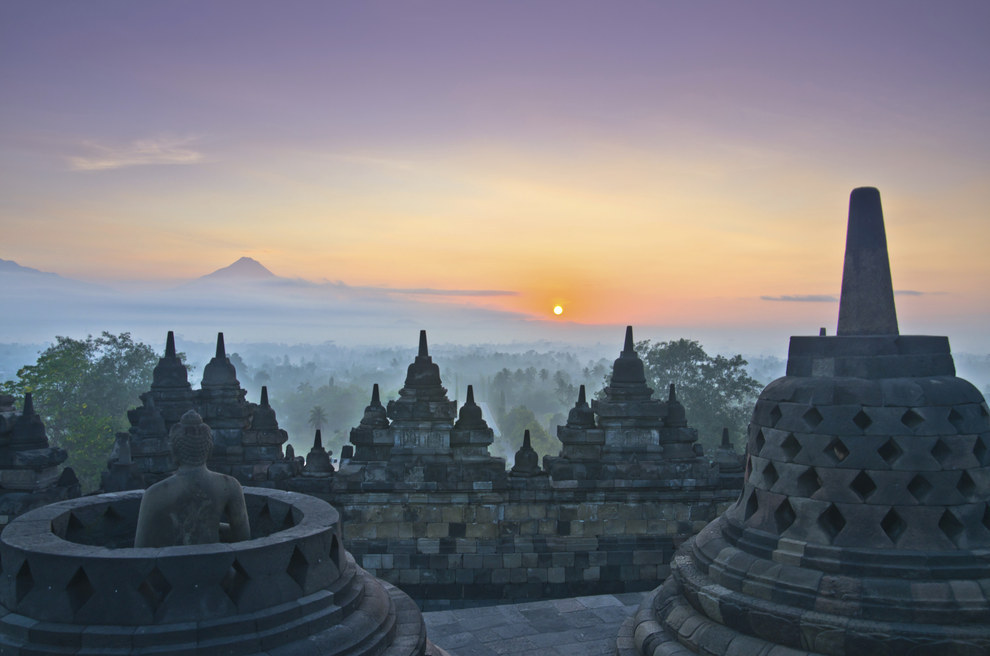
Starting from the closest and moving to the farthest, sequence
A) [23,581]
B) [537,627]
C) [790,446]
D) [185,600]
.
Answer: [185,600] → [23,581] → [790,446] → [537,627]

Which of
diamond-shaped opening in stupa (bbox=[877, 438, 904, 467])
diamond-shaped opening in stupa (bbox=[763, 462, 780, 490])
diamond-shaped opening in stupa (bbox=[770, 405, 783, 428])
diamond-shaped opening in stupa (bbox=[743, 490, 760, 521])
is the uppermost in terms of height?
diamond-shaped opening in stupa (bbox=[770, 405, 783, 428])

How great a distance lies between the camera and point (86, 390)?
3741 centimetres

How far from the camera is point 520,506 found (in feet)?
37.9

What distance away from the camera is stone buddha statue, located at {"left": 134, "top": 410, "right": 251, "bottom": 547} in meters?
5.42

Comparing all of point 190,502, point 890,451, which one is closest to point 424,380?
point 190,502

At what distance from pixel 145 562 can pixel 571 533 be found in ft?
26.1

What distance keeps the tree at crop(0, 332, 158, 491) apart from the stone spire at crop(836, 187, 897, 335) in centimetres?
3338

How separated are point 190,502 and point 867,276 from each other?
6.11m

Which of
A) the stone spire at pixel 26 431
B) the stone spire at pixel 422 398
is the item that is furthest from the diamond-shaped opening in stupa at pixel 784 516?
the stone spire at pixel 26 431

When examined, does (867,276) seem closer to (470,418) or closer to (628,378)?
(628,378)

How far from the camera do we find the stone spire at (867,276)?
618 centimetres

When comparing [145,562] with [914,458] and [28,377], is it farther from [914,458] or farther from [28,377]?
[28,377]

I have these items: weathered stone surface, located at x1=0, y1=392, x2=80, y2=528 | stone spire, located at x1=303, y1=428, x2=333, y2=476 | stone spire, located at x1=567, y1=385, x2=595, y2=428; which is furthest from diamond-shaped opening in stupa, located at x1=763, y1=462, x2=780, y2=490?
weathered stone surface, located at x1=0, y1=392, x2=80, y2=528

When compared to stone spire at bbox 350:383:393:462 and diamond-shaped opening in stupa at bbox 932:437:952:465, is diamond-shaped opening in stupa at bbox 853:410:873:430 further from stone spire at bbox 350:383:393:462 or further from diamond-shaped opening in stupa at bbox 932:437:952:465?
stone spire at bbox 350:383:393:462
